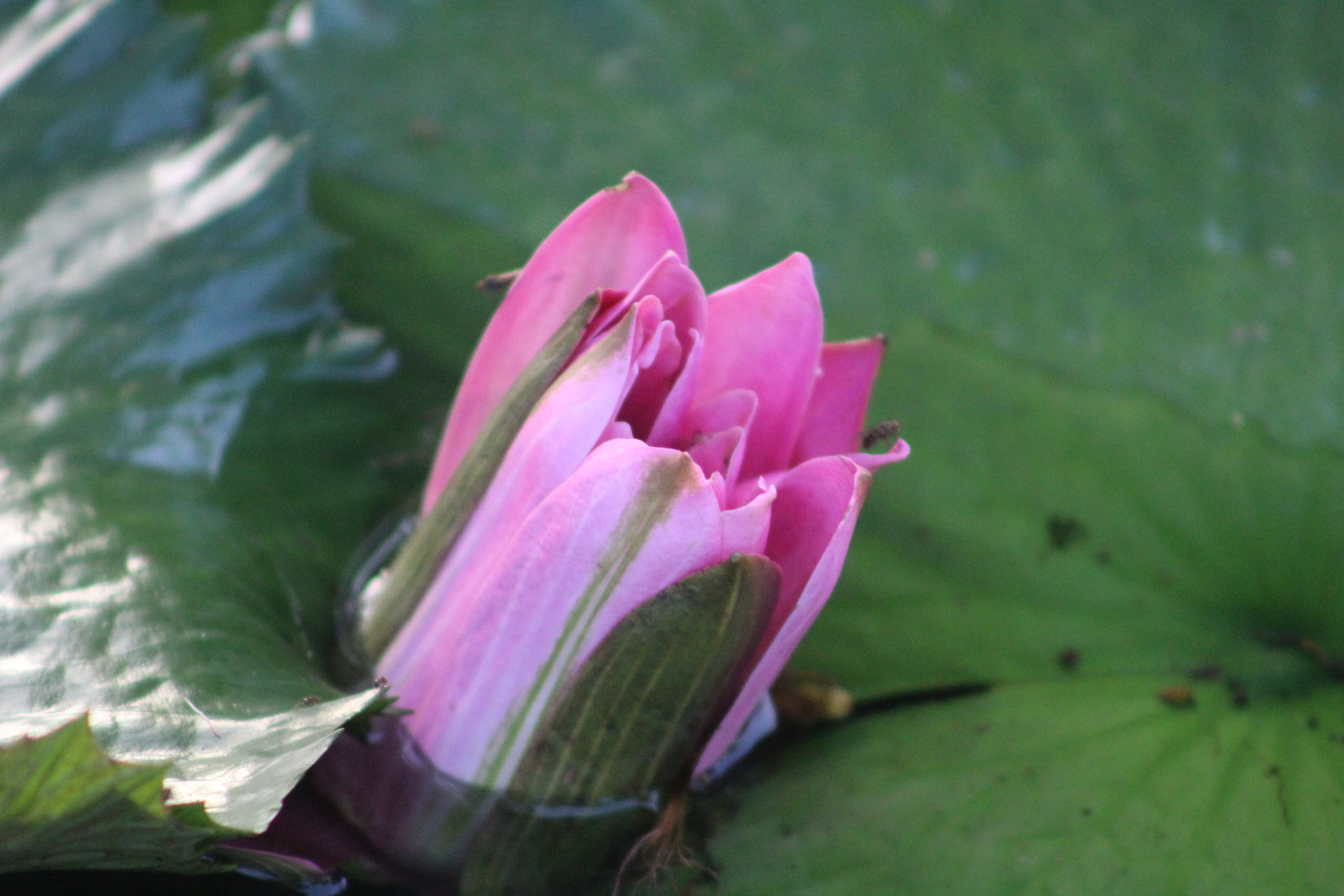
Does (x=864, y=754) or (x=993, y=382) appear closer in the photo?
(x=864, y=754)

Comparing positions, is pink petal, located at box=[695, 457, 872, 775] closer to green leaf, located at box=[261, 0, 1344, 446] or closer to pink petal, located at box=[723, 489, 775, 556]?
pink petal, located at box=[723, 489, 775, 556]

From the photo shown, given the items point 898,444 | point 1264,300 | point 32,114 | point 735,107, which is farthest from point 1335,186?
point 32,114

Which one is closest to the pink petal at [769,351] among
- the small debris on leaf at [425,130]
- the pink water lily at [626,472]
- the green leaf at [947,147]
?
the pink water lily at [626,472]

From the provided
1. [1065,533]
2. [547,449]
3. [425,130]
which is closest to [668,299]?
[547,449]

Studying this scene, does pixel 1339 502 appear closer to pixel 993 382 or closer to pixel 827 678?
pixel 993 382

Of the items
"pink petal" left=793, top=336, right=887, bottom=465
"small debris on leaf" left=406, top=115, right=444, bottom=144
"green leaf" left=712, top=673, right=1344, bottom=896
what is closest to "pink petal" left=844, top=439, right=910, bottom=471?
"pink petal" left=793, top=336, right=887, bottom=465

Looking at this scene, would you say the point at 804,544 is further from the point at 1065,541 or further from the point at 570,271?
the point at 1065,541

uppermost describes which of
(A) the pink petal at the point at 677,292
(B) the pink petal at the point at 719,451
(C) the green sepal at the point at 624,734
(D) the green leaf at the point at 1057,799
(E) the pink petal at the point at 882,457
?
(A) the pink petal at the point at 677,292

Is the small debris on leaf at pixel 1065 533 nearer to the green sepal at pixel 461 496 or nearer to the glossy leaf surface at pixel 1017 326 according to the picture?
the glossy leaf surface at pixel 1017 326
